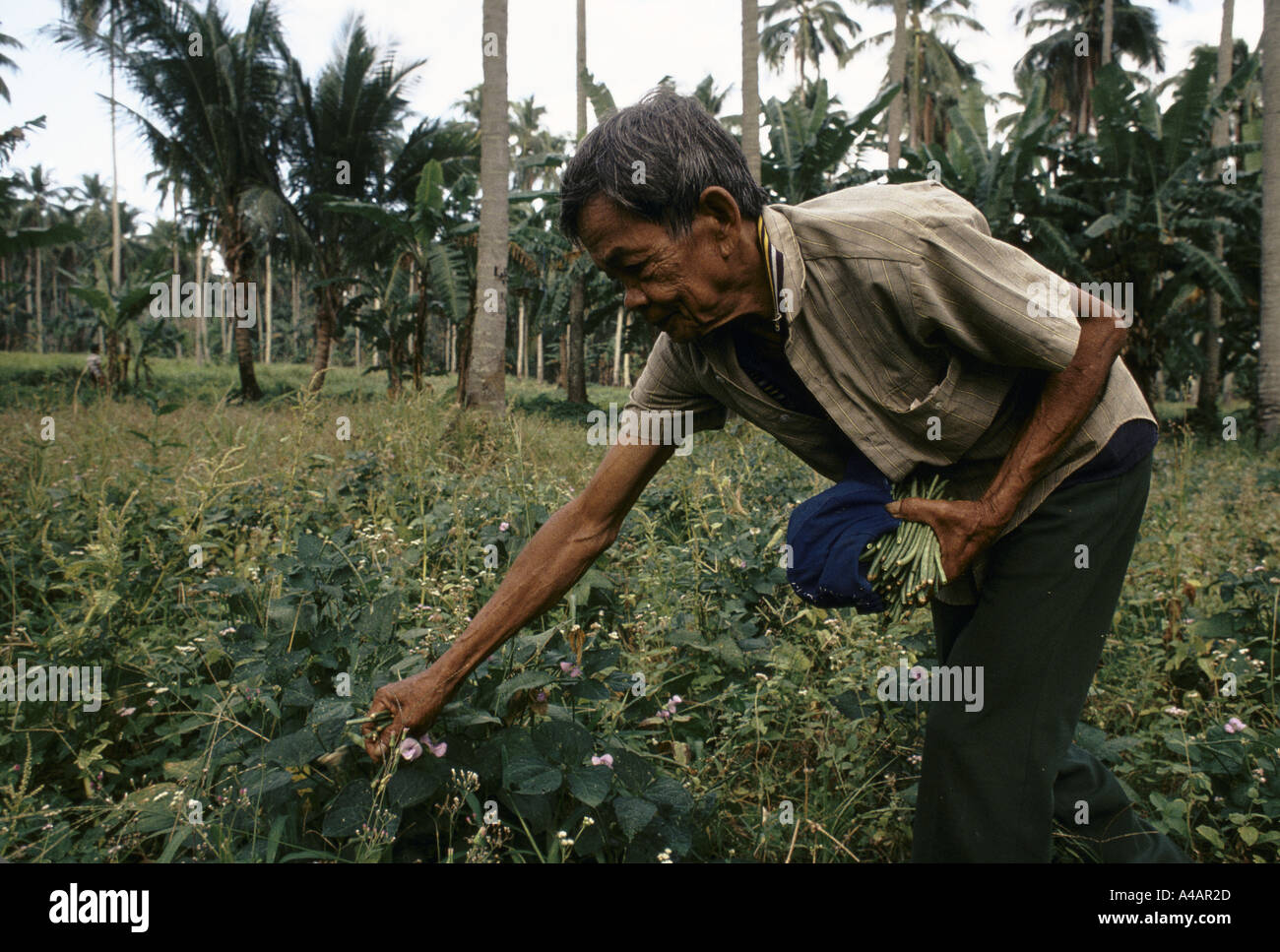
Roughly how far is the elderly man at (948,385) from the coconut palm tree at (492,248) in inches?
265

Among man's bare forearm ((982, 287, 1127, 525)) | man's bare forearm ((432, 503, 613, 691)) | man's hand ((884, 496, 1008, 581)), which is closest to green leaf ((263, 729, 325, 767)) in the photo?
man's bare forearm ((432, 503, 613, 691))

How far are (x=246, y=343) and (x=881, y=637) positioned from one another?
17376 millimetres

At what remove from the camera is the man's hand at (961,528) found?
5.35ft

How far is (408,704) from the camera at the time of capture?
1.63 meters

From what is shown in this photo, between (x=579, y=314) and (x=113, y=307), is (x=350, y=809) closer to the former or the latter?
(x=113, y=307)

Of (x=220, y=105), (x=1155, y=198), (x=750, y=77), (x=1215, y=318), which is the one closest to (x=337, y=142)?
(x=220, y=105)

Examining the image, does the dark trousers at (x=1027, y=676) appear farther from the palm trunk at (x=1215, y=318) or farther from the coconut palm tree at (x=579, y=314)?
the coconut palm tree at (x=579, y=314)

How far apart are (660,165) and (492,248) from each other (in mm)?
7126

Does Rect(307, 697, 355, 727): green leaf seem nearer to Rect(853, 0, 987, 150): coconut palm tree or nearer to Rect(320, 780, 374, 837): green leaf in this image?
Rect(320, 780, 374, 837): green leaf

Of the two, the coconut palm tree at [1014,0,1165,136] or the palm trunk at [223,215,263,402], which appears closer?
the palm trunk at [223,215,263,402]

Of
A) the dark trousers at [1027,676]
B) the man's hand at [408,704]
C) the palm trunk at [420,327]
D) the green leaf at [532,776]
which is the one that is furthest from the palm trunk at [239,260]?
the dark trousers at [1027,676]

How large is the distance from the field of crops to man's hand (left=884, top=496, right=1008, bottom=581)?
70 centimetres

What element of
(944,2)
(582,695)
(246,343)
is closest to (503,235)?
(582,695)

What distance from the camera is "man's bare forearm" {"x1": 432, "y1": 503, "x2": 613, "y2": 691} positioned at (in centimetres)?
169
